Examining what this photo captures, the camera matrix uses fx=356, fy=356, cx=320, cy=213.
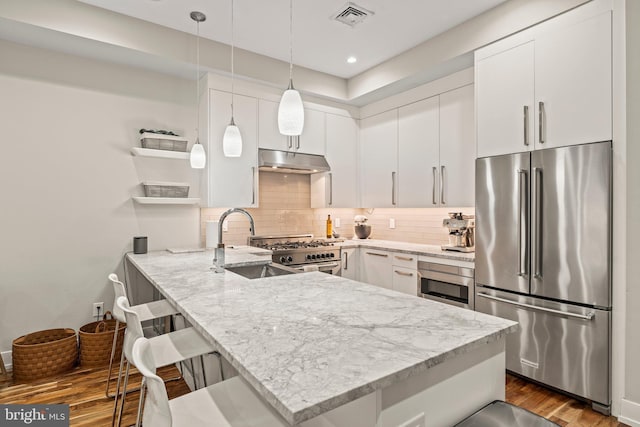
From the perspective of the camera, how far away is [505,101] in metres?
2.75

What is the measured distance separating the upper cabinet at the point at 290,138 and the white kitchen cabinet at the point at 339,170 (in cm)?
14

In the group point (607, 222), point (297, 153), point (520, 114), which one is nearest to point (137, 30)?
point (297, 153)

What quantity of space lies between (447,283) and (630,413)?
1.40m

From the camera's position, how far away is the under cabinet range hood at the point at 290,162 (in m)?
3.77

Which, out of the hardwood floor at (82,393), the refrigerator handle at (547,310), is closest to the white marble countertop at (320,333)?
the hardwood floor at (82,393)

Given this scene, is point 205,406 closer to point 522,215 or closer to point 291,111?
point 291,111

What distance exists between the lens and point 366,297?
1688mm

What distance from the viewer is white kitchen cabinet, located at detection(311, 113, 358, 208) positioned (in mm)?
4309

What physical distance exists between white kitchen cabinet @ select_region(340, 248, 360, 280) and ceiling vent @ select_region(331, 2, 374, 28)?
224 cm

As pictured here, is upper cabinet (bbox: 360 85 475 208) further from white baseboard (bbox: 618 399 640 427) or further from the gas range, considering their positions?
white baseboard (bbox: 618 399 640 427)

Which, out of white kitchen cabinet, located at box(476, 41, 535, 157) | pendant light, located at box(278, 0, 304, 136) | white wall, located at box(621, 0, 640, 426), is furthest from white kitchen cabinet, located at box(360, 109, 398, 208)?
pendant light, located at box(278, 0, 304, 136)

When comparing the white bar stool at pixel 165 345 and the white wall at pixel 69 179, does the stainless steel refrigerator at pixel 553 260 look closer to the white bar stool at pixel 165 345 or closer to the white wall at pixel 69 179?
the white bar stool at pixel 165 345

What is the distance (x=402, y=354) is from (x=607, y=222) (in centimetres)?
193

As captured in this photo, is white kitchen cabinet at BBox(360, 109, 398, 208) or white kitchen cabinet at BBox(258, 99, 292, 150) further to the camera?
white kitchen cabinet at BBox(360, 109, 398, 208)
